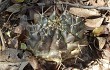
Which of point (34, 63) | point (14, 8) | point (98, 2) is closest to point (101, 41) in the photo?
point (98, 2)

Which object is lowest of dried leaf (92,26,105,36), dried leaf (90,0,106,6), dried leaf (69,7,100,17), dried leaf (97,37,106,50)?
dried leaf (97,37,106,50)

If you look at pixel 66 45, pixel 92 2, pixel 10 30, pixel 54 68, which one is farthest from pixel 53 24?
pixel 92 2

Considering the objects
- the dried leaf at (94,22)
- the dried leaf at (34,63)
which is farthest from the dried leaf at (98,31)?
the dried leaf at (34,63)

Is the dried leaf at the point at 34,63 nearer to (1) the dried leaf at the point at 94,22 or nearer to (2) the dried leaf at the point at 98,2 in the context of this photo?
(1) the dried leaf at the point at 94,22

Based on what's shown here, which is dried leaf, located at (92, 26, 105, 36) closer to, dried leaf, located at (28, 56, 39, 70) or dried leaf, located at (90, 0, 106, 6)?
dried leaf, located at (90, 0, 106, 6)

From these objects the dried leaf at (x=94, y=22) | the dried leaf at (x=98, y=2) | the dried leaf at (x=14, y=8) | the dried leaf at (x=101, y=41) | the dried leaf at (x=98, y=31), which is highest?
the dried leaf at (x=14, y=8)

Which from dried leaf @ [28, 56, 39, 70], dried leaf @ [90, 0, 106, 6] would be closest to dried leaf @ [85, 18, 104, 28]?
dried leaf @ [90, 0, 106, 6]

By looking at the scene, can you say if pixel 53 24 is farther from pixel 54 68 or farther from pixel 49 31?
pixel 54 68

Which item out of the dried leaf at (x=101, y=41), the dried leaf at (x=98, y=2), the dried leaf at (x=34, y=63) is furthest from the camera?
A: the dried leaf at (x=98, y=2)

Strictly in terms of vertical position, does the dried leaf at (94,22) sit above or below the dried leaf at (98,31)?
above

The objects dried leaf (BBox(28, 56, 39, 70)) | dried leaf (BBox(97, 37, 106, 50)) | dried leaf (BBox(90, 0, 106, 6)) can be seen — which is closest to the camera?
dried leaf (BBox(28, 56, 39, 70))

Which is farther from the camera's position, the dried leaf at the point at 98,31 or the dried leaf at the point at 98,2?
the dried leaf at the point at 98,2
